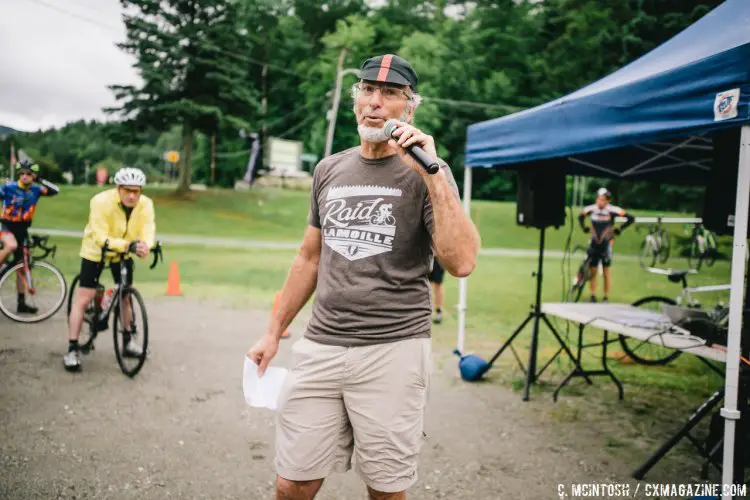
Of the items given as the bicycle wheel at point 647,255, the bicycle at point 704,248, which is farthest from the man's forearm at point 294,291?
the bicycle wheel at point 647,255

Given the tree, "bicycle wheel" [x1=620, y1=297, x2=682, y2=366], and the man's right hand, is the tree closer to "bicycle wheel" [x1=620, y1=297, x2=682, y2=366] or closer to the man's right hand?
"bicycle wheel" [x1=620, y1=297, x2=682, y2=366]

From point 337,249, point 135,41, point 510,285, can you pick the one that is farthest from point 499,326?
point 135,41

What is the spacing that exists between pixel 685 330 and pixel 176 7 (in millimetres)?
34917

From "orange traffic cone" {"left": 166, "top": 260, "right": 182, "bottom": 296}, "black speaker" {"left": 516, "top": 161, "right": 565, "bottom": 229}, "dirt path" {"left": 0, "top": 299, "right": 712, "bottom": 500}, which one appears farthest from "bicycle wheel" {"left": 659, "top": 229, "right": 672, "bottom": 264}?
"orange traffic cone" {"left": 166, "top": 260, "right": 182, "bottom": 296}

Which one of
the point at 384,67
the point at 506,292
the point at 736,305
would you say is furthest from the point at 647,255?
the point at 384,67

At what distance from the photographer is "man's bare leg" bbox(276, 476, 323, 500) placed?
2.11 metres

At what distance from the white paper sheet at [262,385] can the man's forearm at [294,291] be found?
6.1 inches

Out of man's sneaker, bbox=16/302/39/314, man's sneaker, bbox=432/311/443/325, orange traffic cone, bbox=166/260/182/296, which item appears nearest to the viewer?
man's sneaker, bbox=16/302/39/314

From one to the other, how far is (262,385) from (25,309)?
6.43m

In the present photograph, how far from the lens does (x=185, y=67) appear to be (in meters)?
33.4

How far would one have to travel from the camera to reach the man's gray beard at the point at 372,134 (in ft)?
6.82

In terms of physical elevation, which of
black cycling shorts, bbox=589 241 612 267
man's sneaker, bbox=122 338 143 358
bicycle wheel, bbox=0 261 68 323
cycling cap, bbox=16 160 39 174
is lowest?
man's sneaker, bbox=122 338 143 358

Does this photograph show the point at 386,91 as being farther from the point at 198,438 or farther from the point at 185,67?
the point at 185,67

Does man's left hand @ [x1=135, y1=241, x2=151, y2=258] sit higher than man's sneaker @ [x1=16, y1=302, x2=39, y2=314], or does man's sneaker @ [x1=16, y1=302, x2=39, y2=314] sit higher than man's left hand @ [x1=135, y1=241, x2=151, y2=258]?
man's left hand @ [x1=135, y1=241, x2=151, y2=258]
